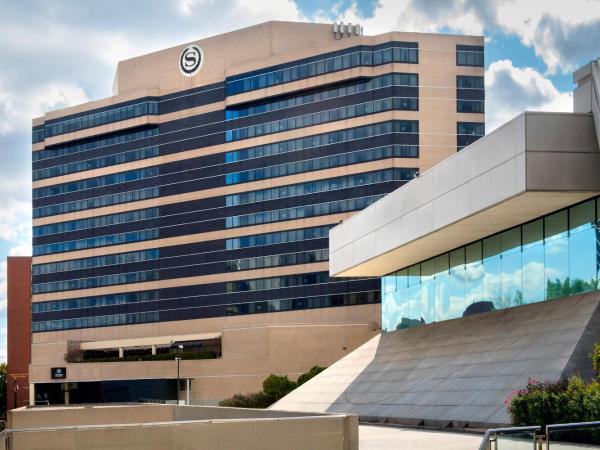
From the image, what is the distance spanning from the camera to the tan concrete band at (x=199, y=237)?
107 m

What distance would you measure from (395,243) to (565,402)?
64.8 feet

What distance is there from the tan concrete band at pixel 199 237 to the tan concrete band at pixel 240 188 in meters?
4.39

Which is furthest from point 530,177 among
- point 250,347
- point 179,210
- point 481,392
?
point 179,210

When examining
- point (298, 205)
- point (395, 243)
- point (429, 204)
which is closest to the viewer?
point (429, 204)

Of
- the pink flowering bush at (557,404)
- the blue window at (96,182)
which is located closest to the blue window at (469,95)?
the blue window at (96,182)

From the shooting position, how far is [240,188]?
371ft

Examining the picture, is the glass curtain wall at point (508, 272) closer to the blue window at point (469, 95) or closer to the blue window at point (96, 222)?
the blue window at point (469, 95)

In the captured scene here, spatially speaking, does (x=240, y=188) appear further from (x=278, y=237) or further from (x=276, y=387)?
(x=276, y=387)

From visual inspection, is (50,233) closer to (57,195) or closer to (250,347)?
(57,195)

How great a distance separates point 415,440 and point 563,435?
13619 millimetres

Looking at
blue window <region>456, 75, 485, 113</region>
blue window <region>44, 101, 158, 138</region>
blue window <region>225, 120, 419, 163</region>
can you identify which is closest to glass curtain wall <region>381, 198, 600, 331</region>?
blue window <region>225, 120, 419, 163</region>

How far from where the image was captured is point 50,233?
438 ft

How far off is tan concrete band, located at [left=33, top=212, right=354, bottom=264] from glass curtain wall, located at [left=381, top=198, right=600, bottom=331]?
172 feet

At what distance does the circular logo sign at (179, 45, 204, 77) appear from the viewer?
11860cm
